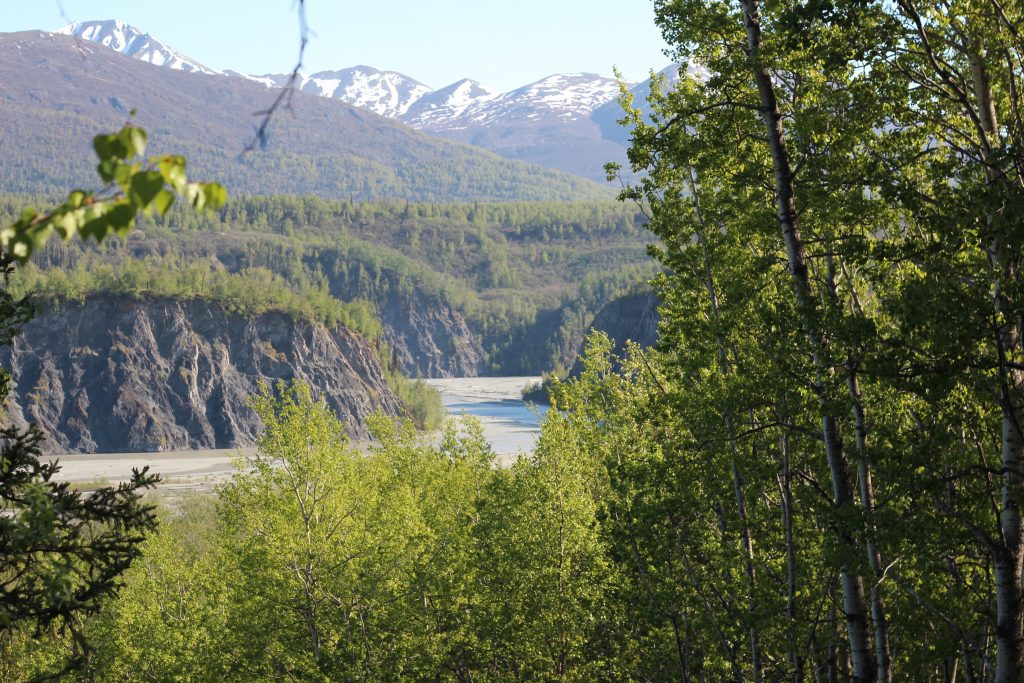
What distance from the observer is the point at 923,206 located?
403 inches

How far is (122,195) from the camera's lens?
3266 mm

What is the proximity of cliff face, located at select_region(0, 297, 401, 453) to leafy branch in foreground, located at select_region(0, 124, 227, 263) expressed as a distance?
179910mm

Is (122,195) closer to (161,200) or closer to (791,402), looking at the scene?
(161,200)

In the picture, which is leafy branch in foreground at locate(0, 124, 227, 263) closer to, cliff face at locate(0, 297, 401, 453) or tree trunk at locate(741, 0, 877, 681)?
tree trunk at locate(741, 0, 877, 681)

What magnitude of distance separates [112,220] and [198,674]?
84.2 ft

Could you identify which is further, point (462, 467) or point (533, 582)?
point (462, 467)

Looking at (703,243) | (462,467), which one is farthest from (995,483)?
(462,467)

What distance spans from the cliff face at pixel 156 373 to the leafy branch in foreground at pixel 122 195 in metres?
180

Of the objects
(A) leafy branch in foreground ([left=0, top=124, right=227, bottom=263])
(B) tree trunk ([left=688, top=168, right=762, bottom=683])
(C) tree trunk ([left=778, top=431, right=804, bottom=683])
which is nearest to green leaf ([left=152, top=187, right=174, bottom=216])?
(A) leafy branch in foreground ([left=0, top=124, right=227, bottom=263])

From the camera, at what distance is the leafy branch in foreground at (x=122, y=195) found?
3.13 metres

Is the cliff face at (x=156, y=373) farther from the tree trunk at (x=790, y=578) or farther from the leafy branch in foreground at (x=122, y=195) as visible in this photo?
the leafy branch in foreground at (x=122, y=195)

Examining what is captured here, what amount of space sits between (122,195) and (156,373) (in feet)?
634

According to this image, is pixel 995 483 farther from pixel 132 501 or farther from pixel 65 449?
pixel 65 449

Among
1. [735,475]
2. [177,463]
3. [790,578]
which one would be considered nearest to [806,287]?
[790,578]
